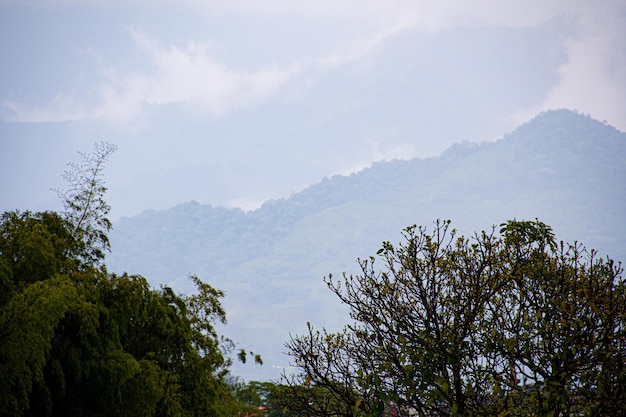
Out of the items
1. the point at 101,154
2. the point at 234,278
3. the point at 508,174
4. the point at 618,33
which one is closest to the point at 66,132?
the point at 234,278

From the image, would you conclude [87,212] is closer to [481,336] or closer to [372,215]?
[481,336]

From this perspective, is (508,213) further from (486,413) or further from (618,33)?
(486,413)

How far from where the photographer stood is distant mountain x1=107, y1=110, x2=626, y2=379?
101250 millimetres

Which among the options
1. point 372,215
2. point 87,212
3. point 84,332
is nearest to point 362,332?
point 84,332

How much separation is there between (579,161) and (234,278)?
6418 cm

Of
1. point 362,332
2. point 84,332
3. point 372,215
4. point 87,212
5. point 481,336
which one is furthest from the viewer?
point 372,215

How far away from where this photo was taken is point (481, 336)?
3447mm

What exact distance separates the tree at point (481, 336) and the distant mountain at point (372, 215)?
3461 inches

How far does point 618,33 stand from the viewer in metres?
146

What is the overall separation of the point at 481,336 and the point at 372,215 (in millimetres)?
111513

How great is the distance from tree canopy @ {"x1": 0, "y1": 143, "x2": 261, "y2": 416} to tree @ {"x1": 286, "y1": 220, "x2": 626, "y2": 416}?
8.17 ft

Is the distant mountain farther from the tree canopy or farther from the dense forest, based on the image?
the dense forest

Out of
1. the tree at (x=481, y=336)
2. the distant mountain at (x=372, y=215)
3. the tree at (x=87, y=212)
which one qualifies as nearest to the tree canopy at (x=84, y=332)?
the tree at (x=87, y=212)

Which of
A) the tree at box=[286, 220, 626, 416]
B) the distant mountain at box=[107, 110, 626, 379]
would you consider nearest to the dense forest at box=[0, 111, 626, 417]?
the tree at box=[286, 220, 626, 416]
